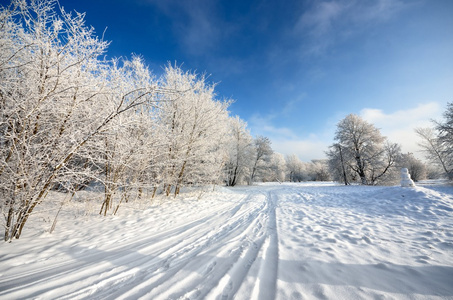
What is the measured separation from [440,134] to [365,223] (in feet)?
59.3

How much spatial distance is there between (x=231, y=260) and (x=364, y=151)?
22.9 metres

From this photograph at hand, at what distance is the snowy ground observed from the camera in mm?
1844

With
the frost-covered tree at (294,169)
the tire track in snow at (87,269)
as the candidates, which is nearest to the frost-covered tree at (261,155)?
the tire track in snow at (87,269)

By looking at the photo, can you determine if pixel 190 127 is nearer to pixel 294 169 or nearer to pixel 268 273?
pixel 268 273

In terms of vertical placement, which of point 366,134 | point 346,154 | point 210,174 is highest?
point 366,134

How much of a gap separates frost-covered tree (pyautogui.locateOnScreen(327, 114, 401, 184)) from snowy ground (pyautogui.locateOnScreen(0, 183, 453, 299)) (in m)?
16.8

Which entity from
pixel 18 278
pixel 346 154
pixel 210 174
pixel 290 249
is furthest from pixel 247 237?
pixel 346 154

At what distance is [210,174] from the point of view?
10.9 metres

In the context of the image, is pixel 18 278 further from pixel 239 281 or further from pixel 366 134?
pixel 366 134

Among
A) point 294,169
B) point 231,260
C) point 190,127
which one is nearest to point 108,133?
point 231,260

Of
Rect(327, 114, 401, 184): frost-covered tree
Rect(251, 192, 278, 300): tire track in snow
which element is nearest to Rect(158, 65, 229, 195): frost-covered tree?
Rect(251, 192, 278, 300): tire track in snow

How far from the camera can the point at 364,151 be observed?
18344 mm

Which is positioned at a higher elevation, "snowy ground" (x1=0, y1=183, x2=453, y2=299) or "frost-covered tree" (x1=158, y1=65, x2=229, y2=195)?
"frost-covered tree" (x1=158, y1=65, x2=229, y2=195)

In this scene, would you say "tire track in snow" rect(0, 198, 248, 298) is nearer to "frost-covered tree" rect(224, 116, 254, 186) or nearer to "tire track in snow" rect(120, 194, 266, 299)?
"tire track in snow" rect(120, 194, 266, 299)
